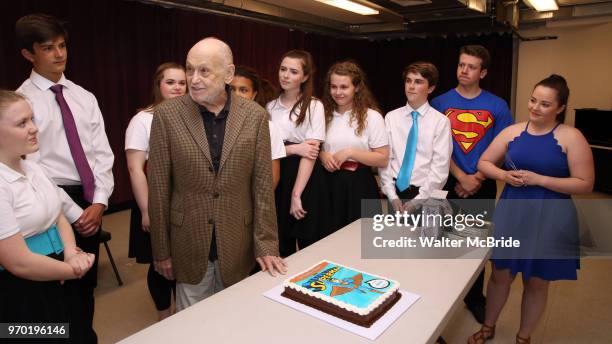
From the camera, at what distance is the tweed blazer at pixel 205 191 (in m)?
1.62

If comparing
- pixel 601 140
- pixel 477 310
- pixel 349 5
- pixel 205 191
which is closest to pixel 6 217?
pixel 205 191

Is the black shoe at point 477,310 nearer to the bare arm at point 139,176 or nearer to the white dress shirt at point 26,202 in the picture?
the bare arm at point 139,176

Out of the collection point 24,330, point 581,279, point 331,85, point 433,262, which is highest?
point 331,85

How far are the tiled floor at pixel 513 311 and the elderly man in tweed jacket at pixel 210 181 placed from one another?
1.33 m

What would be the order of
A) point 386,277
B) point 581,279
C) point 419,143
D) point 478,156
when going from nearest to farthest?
point 386,277, point 419,143, point 478,156, point 581,279

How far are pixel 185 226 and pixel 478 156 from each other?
6.10 feet

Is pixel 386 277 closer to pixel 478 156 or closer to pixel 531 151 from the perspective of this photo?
pixel 531 151

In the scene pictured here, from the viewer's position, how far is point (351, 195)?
246cm

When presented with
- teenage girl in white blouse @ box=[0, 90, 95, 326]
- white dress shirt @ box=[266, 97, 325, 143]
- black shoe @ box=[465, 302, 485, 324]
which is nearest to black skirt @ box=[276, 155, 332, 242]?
→ white dress shirt @ box=[266, 97, 325, 143]

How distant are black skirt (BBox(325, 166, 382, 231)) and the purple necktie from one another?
4.31 ft

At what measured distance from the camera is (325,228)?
2520 mm

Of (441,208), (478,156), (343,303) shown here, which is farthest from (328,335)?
(478,156)

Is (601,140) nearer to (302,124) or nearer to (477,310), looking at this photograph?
(477,310)

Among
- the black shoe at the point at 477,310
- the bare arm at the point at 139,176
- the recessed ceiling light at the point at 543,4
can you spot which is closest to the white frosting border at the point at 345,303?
the bare arm at the point at 139,176
